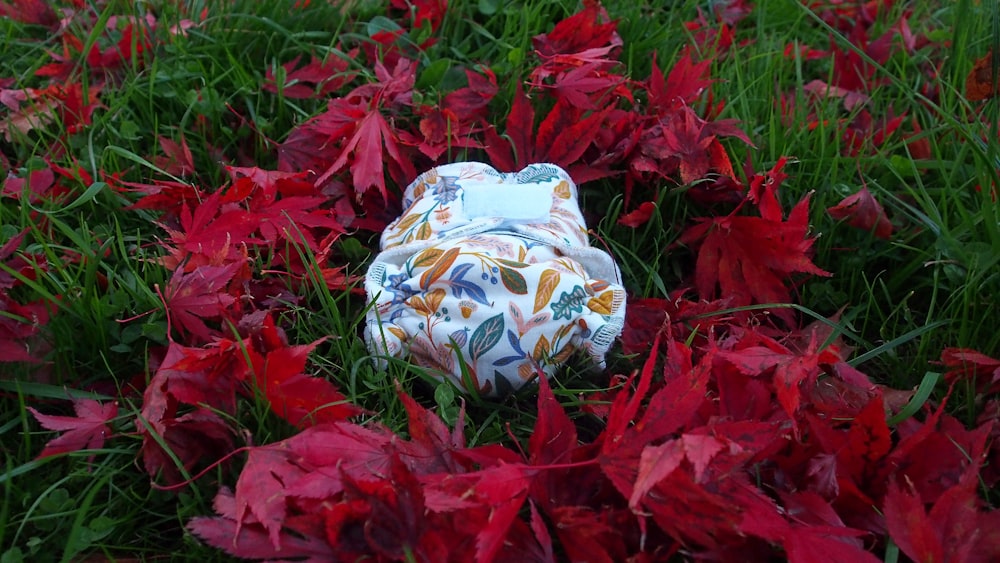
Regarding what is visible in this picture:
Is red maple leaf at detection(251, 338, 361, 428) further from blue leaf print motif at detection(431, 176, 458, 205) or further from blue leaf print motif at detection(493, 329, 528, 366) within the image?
blue leaf print motif at detection(431, 176, 458, 205)

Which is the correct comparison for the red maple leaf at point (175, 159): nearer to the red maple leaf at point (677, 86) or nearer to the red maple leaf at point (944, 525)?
the red maple leaf at point (677, 86)

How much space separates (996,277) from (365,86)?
120 centimetres

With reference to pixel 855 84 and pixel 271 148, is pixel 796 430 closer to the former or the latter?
pixel 271 148

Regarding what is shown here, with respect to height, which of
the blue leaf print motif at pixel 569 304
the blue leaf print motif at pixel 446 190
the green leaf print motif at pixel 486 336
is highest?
the blue leaf print motif at pixel 446 190

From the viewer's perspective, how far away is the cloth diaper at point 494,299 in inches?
49.3

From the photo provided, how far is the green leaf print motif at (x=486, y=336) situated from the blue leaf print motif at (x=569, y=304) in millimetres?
88

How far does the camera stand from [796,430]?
1.02 m

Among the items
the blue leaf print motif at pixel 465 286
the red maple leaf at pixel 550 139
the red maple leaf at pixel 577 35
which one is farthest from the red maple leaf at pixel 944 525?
the red maple leaf at pixel 577 35

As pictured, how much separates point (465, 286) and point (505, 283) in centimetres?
6

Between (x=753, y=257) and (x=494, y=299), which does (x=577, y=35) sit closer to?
(x=753, y=257)

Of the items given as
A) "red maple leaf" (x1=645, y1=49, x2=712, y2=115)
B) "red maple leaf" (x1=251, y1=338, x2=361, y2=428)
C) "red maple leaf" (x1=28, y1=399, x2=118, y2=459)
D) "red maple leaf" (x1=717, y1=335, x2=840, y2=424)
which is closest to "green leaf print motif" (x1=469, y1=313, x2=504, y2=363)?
"red maple leaf" (x1=251, y1=338, x2=361, y2=428)

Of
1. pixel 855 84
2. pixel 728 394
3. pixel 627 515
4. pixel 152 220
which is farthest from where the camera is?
pixel 855 84

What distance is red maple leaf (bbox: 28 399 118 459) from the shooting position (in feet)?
3.54

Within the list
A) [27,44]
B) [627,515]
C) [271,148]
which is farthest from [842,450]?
[27,44]
